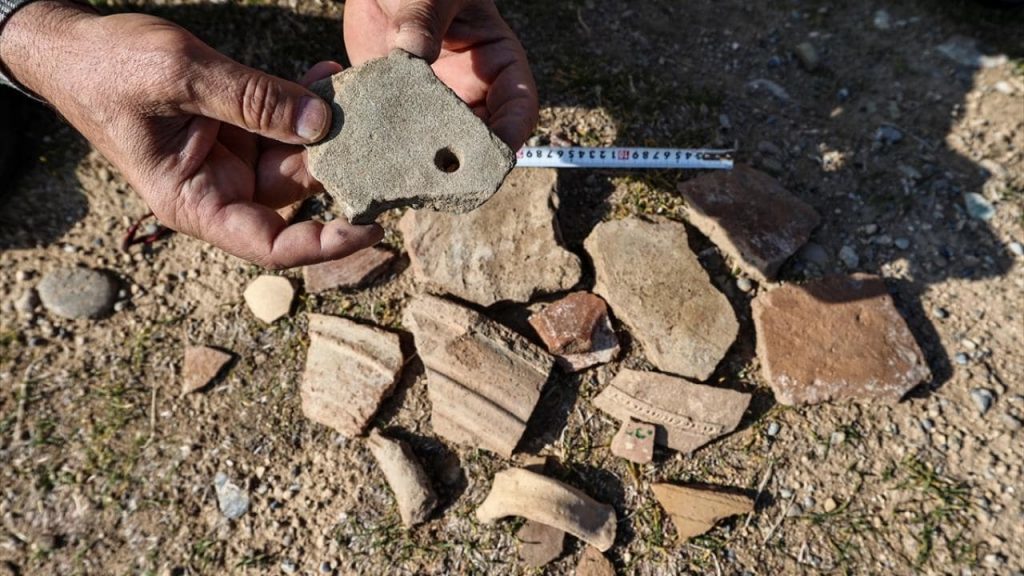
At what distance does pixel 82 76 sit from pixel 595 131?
6.35 ft

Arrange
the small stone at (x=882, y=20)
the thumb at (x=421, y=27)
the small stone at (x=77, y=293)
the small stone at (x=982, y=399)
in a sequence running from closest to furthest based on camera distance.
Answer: the thumb at (x=421, y=27) < the small stone at (x=982, y=399) < the small stone at (x=77, y=293) < the small stone at (x=882, y=20)

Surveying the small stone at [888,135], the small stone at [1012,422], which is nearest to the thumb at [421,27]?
the small stone at [888,135]

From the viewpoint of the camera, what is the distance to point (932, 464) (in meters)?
2.64

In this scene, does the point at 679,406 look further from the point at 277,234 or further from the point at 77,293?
the point at 77,293

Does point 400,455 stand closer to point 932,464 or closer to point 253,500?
point 253,500

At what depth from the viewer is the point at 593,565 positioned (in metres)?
2.48

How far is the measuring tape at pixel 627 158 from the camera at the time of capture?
2.87 meters

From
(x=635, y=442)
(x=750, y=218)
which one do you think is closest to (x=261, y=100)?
(x=635, y=442)

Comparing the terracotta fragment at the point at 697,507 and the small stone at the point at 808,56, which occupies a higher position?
the small stone at the point at 808,56

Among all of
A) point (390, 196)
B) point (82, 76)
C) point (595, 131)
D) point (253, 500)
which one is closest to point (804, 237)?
point (595, 131)

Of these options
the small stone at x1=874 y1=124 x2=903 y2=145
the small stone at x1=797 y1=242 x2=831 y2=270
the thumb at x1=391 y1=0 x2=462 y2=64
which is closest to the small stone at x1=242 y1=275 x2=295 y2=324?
the thumb at x1=391 y1=0 x2=462 y2=64

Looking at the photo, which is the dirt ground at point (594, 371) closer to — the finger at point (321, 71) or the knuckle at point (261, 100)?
the finger at point (321, 71)

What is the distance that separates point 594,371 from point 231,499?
1.50 m

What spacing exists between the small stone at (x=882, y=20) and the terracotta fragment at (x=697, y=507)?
2482mm
